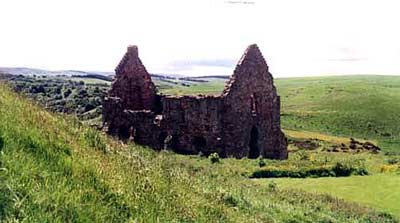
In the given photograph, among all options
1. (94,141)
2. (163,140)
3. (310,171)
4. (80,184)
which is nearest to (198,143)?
(163,140)

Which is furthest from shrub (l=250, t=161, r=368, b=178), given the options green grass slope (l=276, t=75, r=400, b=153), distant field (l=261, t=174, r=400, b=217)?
green grass slope (l=276, t=75, r=400, b=153)

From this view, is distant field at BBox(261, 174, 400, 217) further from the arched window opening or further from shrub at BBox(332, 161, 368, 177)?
the arched window opening

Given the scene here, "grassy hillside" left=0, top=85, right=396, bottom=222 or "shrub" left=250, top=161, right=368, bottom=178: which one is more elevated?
"grassy hillside" left=0, top=85, right=396, bottom=222

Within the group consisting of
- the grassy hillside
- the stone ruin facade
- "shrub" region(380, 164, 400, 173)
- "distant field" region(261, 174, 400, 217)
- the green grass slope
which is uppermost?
the grassy hillside

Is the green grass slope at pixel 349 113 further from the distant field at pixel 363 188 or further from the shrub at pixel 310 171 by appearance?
the distant field at pixel 363 188

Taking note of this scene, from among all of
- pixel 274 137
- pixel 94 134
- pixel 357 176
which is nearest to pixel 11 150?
pixel 94 134

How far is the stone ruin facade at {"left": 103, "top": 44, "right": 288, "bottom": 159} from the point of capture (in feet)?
129

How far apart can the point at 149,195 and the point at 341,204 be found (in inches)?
480

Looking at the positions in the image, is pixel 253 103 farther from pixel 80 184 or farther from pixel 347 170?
pixel 80 184

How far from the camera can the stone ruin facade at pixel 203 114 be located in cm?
3947

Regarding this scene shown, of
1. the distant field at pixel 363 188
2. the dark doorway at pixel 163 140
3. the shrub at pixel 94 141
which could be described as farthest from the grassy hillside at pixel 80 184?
the dark doorway at pixel 163 140

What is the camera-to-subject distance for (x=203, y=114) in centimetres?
3950

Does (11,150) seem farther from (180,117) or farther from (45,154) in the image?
(180,117)

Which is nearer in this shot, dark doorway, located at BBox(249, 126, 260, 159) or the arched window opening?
the arched window opening
